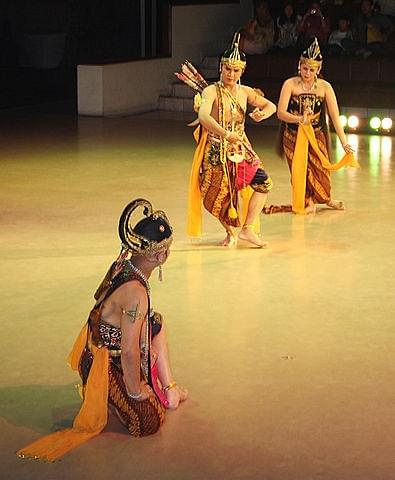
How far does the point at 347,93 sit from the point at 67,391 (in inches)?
337

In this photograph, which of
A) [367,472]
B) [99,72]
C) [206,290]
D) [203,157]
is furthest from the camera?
[99,72]

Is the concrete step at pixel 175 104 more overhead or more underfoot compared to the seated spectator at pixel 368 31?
more underfoot

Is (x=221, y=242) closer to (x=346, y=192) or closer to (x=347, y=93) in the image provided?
(x=346, y=192)

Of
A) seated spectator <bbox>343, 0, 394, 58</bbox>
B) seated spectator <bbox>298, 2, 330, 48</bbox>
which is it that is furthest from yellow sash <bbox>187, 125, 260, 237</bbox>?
seated spectator <bbox>298, 2, 330, 48</bbox>

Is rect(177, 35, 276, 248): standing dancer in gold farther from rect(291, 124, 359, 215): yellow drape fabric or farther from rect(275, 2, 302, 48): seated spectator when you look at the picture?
rect(275, 2, 302, 48): seated spectator

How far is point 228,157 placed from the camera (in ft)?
21.9

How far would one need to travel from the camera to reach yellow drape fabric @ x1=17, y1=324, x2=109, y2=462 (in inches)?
158

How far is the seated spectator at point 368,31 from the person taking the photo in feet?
43.6

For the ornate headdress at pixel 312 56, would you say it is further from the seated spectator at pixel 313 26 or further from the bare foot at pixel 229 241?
the seated spectator at pixel 313 26

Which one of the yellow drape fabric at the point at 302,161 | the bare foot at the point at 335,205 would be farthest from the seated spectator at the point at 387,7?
the yellow drape fabric at the point at 302,161

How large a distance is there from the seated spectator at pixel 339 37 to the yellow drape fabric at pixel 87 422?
970cm

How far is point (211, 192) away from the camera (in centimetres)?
679

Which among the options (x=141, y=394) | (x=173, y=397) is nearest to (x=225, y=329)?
(x=173, y=397)

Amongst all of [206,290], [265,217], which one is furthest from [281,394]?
[265,217]
